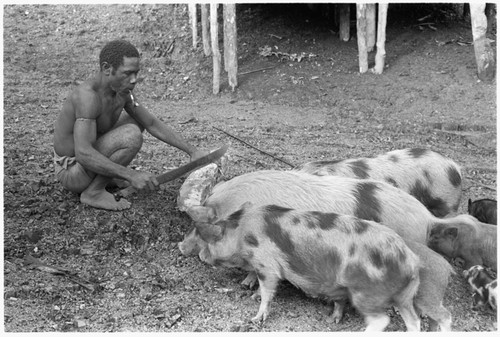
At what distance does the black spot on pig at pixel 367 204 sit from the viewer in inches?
177

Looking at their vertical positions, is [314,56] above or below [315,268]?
below

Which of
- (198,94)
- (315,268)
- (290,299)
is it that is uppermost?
(315,268)

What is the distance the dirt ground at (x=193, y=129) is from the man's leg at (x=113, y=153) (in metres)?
0.10

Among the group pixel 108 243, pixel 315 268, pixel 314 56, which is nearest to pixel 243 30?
pixel 314 56

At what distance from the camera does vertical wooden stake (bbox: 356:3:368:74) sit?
9205mm

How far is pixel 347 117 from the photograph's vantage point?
8258mm

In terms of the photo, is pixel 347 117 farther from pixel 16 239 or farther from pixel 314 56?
pixel 16 239

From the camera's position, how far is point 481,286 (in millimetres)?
4379

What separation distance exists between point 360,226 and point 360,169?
1.30m

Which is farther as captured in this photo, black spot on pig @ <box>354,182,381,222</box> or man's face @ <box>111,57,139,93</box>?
man's face @ <box>111,57,139,93</box>

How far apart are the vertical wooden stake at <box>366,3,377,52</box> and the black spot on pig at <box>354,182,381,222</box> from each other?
5353mm

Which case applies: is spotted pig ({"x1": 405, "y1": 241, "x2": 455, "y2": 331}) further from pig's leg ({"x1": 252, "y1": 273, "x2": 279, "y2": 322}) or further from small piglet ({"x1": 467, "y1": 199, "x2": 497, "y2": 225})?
small piglet ({"x1": 467, "y1": 199, "x2": 497, "y2": 225})

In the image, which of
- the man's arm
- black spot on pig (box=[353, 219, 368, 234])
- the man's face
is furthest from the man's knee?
black spot on pig (box=[353, 219, 368, 234])

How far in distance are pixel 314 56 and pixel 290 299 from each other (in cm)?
623
